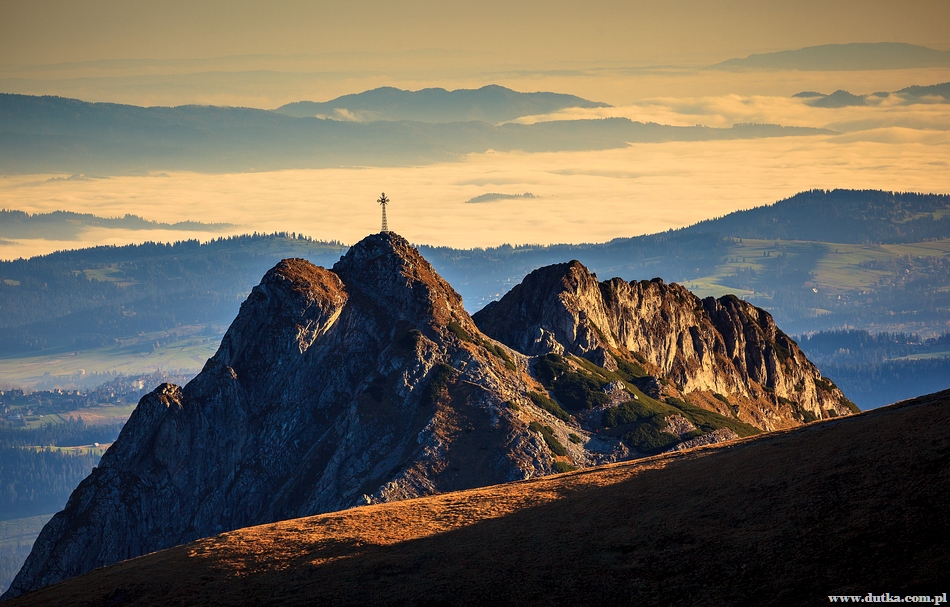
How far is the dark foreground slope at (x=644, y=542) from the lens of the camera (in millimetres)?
75000

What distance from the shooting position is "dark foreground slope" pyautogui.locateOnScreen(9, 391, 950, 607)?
75000 mm

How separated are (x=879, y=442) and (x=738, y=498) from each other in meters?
12.2

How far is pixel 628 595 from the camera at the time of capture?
78875 millimetres

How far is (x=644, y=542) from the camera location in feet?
291

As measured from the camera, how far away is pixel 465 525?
103625mm

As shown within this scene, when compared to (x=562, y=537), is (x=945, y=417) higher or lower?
higher

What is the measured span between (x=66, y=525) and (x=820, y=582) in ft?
504

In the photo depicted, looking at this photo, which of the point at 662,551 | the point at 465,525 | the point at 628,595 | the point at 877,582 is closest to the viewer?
the point at 877,582

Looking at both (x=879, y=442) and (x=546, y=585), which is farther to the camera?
(x=879, y=442)

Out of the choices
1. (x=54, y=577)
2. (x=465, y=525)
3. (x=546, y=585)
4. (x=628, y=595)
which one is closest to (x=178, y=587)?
(x=465, y=525)

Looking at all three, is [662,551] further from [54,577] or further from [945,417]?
[54,577]

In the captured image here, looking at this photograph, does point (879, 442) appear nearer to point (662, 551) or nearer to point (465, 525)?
point (662, 551)

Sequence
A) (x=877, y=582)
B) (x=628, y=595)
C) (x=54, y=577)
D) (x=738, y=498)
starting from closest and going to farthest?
1. (x=877, y=582)
2. (x=628, y=595)
3. (x=738, y=498)
4. (x=54, y=577)

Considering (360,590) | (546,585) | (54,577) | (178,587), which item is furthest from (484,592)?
(54,577)
